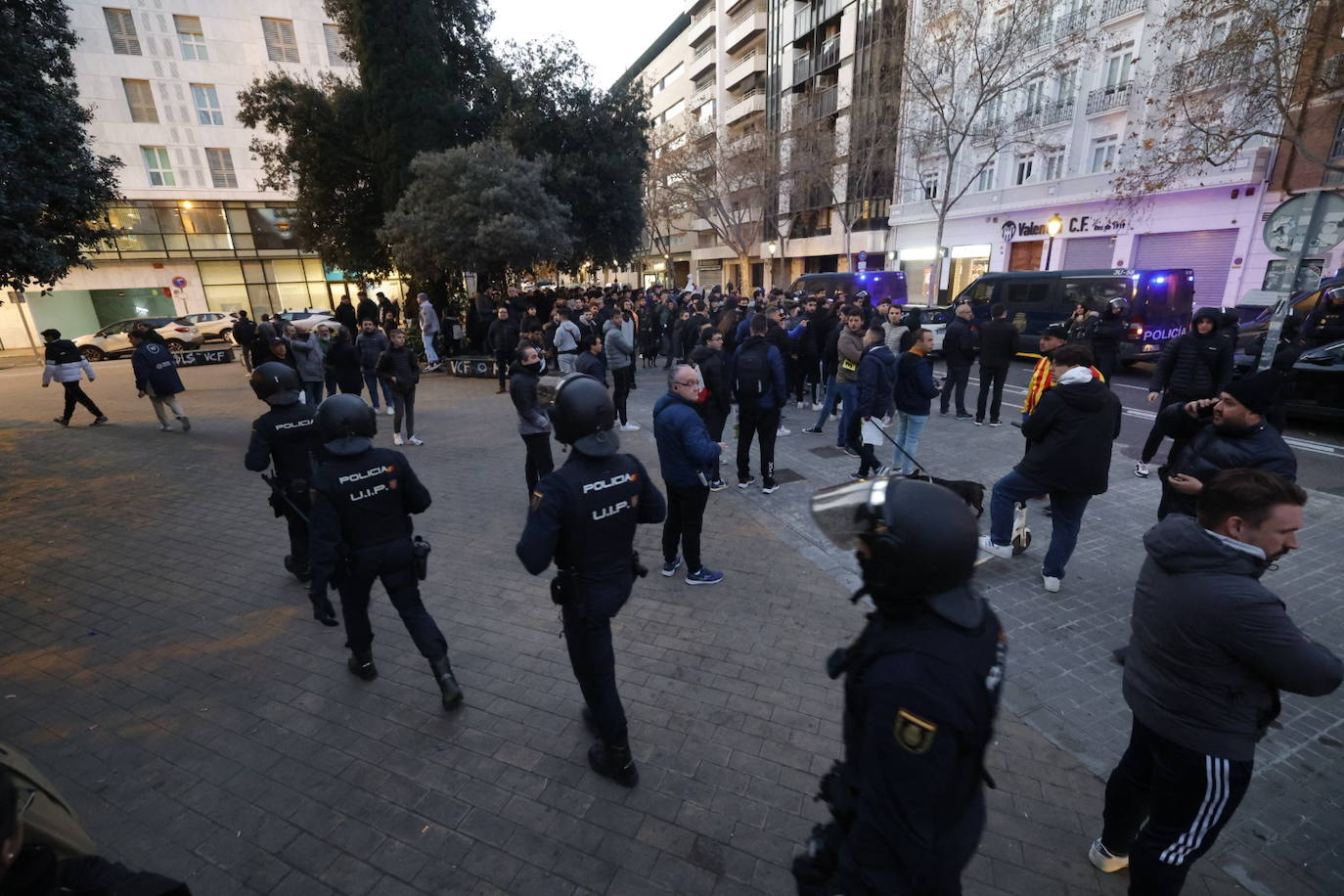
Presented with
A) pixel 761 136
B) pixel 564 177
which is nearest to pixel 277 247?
pixel 564 177

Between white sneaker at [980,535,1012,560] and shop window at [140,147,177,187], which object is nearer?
white sneaker at [980,535,1012,560]

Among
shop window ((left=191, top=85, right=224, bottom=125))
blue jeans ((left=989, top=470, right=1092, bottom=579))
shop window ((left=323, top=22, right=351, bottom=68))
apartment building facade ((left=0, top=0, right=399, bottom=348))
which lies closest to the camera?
blue jeans ((left=989, top=470, right=1092, bottom=579))

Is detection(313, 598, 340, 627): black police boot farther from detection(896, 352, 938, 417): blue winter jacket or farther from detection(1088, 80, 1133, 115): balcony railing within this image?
detection(1088, 80, 1133, 115): balcony railing

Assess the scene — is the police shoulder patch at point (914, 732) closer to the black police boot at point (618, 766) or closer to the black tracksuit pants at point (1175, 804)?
the black tracksuit pants at point (1175, 804)

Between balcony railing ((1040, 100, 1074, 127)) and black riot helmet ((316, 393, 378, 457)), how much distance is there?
98.9 ft

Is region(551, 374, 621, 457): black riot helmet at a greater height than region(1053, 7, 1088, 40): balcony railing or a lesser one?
lesser

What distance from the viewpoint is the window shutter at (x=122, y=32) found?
28484mm

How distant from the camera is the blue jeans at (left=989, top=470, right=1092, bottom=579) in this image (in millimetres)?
4668

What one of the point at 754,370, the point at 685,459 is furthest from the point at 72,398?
the point at 685,459

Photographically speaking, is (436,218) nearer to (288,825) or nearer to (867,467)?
(867,467)

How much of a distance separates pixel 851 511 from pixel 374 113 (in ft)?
66.4

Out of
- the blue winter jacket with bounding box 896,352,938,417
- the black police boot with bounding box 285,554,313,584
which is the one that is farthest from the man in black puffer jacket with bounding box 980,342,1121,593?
the black police boot with bounding box 285,554,313,584

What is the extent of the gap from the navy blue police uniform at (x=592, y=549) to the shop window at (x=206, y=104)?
39.9 m

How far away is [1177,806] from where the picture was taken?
2.21 m
